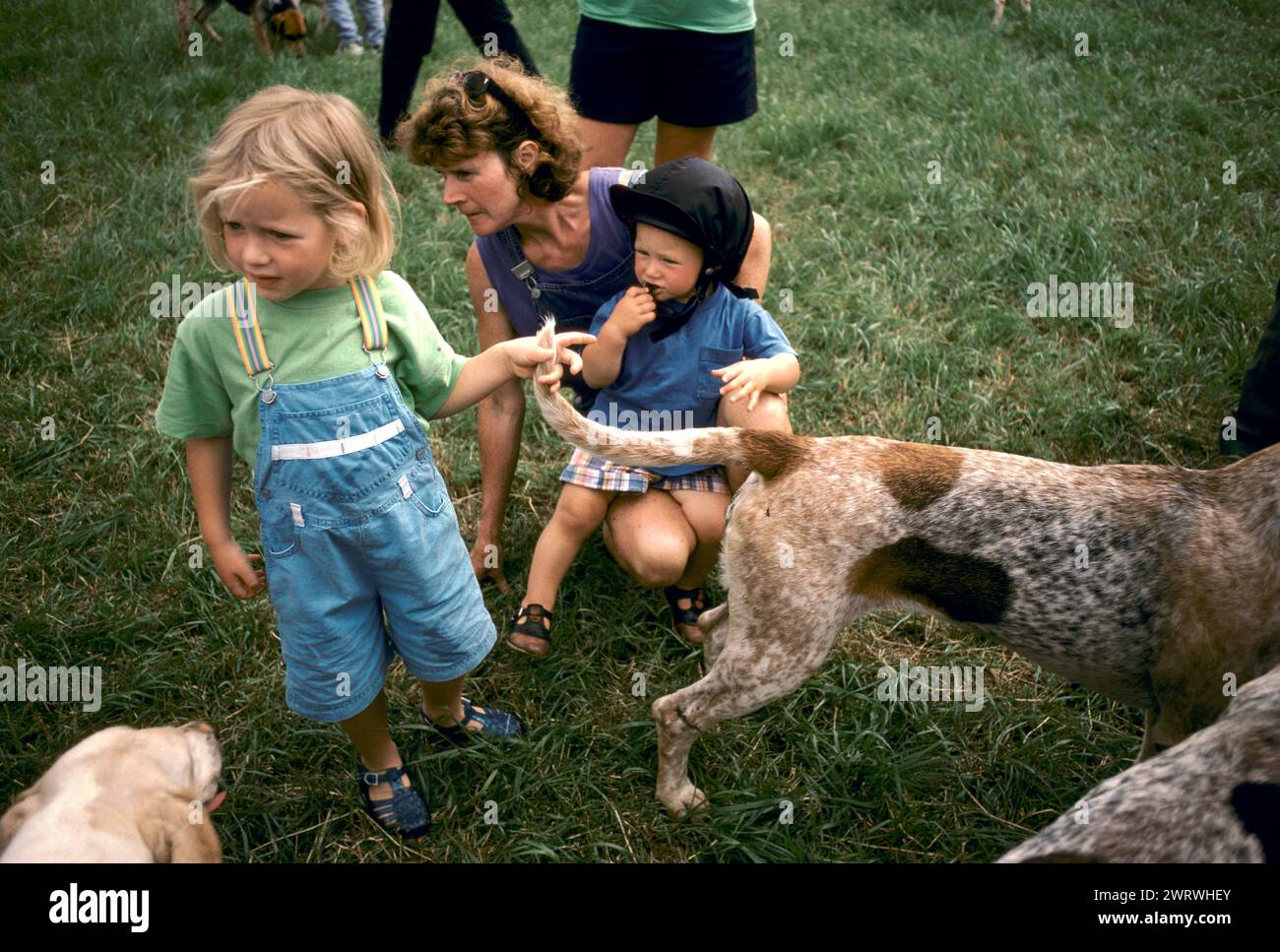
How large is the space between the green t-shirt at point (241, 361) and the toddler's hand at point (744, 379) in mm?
923

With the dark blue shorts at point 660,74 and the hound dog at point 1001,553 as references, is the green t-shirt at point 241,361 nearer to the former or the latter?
the hound dog at point 1001,553

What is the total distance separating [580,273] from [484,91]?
0.68 meters

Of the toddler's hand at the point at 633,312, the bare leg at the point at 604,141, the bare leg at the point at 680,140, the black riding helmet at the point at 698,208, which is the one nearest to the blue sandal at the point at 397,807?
the toddler's hand at the point at 633,312

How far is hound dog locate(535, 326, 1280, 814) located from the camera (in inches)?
94.0

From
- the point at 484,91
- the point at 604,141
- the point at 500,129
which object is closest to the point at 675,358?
the point at 500,129

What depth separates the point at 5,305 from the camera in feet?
16.4

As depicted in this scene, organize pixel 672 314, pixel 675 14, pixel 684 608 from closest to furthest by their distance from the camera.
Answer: pixel 672 314, pixel 684 608, pixel 675 14

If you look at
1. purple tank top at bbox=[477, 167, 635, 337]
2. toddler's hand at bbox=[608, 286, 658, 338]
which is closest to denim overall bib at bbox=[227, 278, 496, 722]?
toddler's hand at bbox=[608, 286, 658, 338]

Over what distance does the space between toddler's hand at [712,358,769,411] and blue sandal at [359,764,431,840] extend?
5.30ft

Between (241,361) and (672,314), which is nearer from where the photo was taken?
(241,361)

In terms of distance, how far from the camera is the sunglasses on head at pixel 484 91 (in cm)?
290

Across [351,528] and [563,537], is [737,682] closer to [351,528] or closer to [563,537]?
[563,537]

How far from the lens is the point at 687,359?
3.10m

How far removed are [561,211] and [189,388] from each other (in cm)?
147
